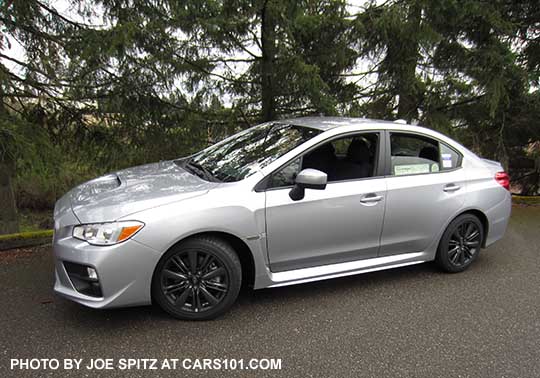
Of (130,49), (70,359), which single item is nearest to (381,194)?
(70,359)

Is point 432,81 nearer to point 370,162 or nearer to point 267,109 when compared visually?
point 267,109

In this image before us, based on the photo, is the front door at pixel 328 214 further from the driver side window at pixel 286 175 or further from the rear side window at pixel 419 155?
the rear side window at pixel 419 155

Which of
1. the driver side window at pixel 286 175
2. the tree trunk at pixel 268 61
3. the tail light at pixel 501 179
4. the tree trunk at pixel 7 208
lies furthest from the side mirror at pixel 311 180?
the tree trunk at pixel 7 208

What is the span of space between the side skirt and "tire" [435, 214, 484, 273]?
0.71 ft

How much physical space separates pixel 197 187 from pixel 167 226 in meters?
0.44

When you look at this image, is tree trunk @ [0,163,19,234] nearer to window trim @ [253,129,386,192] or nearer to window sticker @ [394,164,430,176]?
window trim @ [253,129,386,192]

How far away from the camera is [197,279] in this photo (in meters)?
2.94

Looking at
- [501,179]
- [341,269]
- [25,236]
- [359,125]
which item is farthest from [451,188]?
[25,236]

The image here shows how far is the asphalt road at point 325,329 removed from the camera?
8.42ft

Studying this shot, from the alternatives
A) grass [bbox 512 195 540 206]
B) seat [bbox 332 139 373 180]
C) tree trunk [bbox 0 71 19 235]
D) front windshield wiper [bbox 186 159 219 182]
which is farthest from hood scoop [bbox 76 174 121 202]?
grass [bbox 512 195 540 206]

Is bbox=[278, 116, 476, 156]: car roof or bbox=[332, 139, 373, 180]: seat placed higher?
bbox=[278, 116, 476, 156]: car roof

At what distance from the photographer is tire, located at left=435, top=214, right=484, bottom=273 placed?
3.89m

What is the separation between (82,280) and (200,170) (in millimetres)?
1348

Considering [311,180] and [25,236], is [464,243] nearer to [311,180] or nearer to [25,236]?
[311,180]
